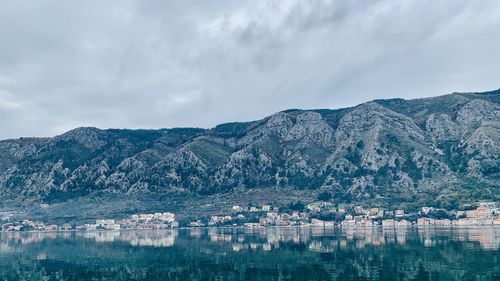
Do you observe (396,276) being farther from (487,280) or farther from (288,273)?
(288,273)

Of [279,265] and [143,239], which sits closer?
[279,265]

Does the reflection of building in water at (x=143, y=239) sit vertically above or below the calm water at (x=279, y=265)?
below

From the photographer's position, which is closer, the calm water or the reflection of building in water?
the calm water

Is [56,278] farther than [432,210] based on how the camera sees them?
No

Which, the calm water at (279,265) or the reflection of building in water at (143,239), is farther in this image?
the reflection of building in water at (143,239)

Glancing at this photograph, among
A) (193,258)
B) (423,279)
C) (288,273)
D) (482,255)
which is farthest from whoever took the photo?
(193,258)

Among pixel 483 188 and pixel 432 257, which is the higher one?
pixel 483 188

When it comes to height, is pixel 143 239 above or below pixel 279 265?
below

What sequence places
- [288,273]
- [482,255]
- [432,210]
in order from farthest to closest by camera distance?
[432,210] < [482,255] < [288,273]

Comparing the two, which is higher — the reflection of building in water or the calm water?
the calm water

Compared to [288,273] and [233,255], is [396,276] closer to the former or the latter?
[288,273]

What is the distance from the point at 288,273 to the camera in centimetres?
5350

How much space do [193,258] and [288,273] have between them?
2420 cm

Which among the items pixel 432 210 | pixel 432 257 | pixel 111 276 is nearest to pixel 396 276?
pixel 432 257
